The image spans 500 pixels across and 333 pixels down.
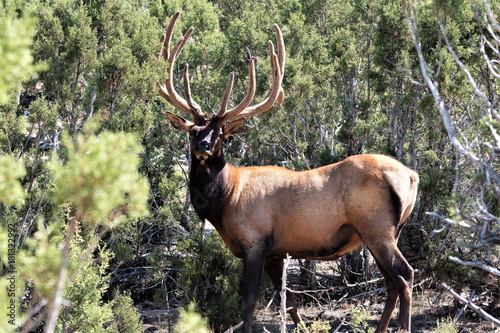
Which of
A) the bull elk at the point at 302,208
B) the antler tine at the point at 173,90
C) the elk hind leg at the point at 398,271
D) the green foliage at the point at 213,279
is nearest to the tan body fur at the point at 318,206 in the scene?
Result: the bull elk at the point at 302,208

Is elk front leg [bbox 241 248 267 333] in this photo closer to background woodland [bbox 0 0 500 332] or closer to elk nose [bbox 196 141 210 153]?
background woodland [bbox 0 0 500 332]

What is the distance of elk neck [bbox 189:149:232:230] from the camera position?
6.45m

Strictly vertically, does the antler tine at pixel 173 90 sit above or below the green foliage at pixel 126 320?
above

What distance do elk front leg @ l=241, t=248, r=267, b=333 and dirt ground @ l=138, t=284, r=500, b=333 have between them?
2.29 feet

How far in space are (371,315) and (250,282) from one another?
2.20 m

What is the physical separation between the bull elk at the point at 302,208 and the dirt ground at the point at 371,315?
2.94 feet

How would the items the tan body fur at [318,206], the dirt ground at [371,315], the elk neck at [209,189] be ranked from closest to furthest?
1. the tan body fur at [318,206]
2. the elk neck at [209,189]
3. the dirt ground at [371,315]

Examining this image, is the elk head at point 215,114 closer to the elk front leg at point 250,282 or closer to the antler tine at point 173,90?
the antler tine at point 173,90

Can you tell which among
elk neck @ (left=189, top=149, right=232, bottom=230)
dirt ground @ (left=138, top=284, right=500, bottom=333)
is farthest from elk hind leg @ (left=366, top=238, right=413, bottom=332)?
elk neck @ (left=189, top=149, right=232, bottom=230)

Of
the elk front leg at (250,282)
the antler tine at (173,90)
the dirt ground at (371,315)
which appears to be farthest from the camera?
the dirt ground at (371,315)

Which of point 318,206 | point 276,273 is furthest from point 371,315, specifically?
point 318,206

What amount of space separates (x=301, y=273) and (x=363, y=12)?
16.1 ft

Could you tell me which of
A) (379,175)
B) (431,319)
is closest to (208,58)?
(379,175)

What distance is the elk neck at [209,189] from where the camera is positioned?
254 inches
